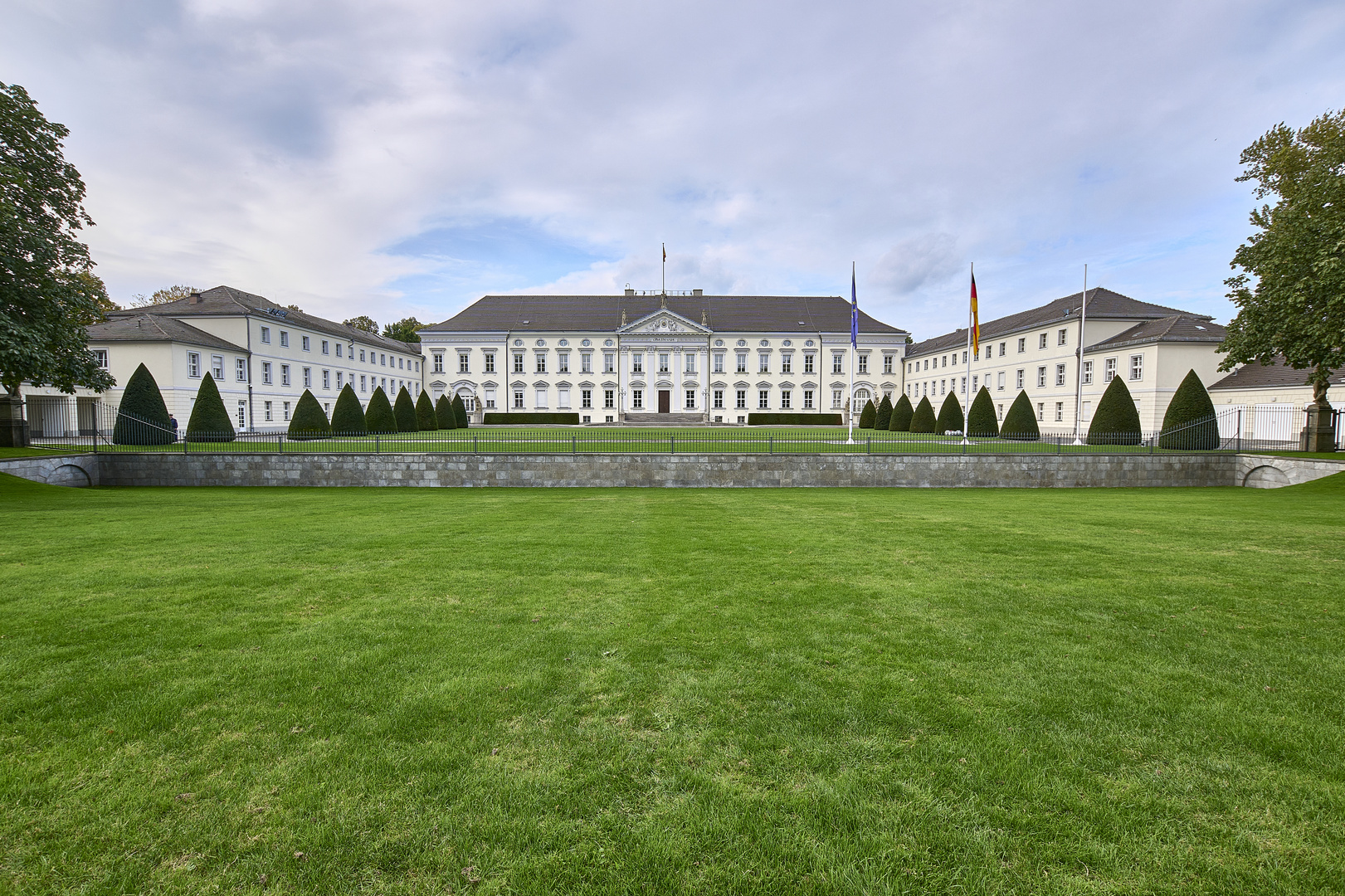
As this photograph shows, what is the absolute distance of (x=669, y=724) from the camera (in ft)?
11.2

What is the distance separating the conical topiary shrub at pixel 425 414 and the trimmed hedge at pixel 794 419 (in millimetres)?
27638

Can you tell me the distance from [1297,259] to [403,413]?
3983 centimetres

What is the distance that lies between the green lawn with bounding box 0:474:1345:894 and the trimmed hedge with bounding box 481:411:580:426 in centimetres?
4882

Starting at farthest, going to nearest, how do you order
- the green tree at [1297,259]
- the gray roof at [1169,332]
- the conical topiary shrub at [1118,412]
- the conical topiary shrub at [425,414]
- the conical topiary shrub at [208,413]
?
the conical topiary shrub at [425,414] → the gray roof at [1169,332] → the conical topiary shrub at [1118,412] → the conical topiary shrub at [208,413] → the green tree at [1297,259]

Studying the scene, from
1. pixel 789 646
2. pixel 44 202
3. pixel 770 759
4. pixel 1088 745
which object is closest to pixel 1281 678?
pixel 1088 745

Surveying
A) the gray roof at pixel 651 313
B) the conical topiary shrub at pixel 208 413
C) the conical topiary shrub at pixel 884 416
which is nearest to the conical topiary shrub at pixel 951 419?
the conical topiary shrub at pixel 884 416

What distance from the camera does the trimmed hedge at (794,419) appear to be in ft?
183

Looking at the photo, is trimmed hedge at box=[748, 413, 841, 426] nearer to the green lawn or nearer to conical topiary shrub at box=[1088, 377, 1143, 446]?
conical topiary shrub at box=[1088, 377, 1143, 446]

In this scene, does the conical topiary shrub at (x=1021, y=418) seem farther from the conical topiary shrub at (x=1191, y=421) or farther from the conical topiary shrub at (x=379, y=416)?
the conical topiary shrub at (x=379, y=416)

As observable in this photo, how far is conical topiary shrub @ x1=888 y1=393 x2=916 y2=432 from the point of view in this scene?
40281mm

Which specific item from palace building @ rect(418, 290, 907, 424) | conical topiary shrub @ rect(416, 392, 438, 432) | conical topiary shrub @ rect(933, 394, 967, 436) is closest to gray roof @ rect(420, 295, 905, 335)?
palace building @ rect(418, 290, 907, 424)

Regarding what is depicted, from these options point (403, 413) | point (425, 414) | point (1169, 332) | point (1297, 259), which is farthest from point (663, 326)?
point (1297, 259)

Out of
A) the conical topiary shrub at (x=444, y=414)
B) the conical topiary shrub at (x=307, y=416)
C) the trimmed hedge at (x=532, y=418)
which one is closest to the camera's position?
the conical topiary shrub at (x=307, y=416)

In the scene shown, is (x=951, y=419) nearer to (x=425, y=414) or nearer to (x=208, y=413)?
(x=425, y=414)
